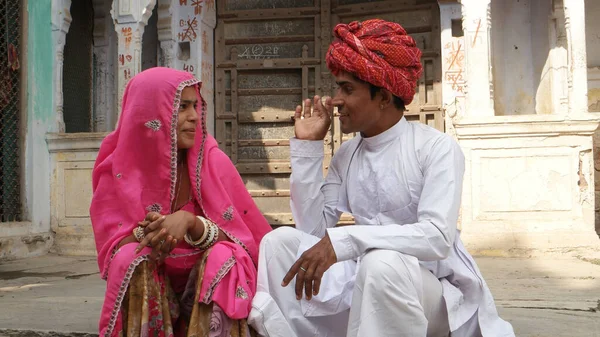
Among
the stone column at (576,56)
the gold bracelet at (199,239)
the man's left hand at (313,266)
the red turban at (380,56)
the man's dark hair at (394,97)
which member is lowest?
the man's left hand at (313,266)

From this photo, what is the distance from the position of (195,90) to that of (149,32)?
5.67 m

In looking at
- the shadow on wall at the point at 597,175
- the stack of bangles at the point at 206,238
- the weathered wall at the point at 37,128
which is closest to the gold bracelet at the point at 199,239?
the stack of bangles at the point at 206,238

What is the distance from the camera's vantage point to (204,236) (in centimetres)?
241

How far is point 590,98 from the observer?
7.02m

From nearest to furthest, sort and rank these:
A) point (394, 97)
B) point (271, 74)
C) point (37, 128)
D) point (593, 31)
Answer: point (394, 97) < point (37, 128) < point (593, 31) < point (271, 74)

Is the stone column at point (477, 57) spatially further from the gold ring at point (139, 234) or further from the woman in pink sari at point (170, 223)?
the gold ring at point (139, 234)

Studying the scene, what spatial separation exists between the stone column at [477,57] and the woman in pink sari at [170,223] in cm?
388

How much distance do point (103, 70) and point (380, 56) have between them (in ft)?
20.5

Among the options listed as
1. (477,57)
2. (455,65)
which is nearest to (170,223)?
(477,57)

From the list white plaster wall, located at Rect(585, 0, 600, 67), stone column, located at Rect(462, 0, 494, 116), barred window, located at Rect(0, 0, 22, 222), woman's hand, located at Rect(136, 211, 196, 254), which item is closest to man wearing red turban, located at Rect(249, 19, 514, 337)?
woman's hand, located at Rect(136, 211, 196, 254)

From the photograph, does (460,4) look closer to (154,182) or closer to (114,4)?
(114,4)

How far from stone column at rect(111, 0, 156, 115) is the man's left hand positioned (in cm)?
532

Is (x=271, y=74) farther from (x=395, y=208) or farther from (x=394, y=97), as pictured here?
(x=395, y=208)

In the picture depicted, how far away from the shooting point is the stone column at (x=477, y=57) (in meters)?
6.08
